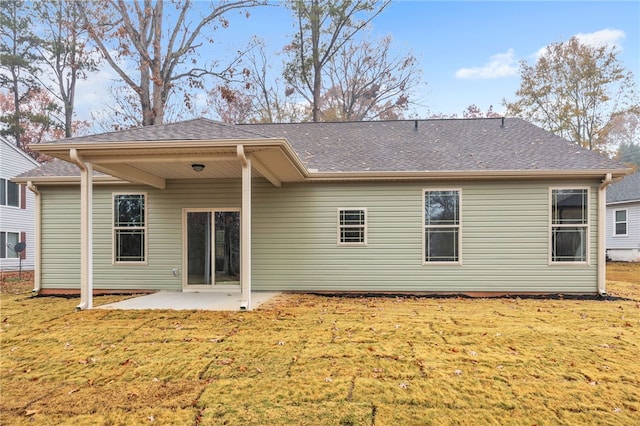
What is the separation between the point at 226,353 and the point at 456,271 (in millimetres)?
5698

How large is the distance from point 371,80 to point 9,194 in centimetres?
1784

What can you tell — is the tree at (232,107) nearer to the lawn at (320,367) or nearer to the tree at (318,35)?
the tree at (318,35)

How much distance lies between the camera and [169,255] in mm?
8414

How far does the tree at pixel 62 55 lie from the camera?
17359 mm

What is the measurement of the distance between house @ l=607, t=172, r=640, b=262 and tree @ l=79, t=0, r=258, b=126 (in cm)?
1924

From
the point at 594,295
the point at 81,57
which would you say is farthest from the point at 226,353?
the point at 81,57

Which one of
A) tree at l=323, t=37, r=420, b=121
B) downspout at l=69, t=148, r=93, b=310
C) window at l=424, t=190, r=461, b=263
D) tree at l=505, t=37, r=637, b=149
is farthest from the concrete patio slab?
tree at l=505, t=37, r=637, b=149

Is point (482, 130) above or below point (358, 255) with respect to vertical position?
above

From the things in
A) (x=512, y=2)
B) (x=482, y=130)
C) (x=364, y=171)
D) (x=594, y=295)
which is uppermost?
(x=512, y=2)

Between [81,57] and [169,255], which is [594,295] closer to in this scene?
[169,255]

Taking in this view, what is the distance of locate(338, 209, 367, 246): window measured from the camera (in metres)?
8.25

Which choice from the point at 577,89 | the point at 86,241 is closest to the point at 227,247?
the point at 86,241

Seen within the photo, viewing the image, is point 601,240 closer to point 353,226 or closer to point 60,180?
point 353,226

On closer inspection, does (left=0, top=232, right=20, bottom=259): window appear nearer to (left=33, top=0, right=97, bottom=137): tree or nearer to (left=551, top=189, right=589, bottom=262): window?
(left=33, top=0, right=97, bottom=137): tree
